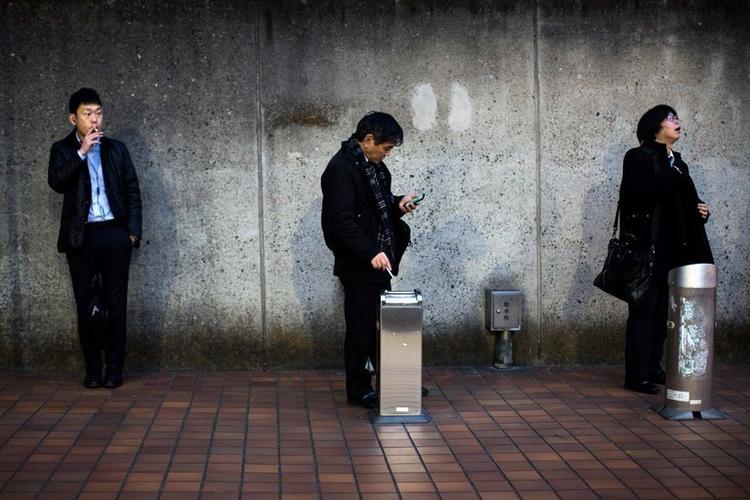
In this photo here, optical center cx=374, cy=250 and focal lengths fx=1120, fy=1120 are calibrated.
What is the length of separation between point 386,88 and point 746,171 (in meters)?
2.91

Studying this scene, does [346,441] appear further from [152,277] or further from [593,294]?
[593,294]

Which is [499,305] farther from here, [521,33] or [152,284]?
[152,284]

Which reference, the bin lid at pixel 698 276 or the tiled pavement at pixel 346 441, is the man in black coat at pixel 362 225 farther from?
the bin lid at pixel 698 276

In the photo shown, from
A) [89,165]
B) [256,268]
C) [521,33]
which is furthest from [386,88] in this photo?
[89,165]

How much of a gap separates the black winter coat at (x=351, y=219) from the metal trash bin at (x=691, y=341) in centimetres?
179

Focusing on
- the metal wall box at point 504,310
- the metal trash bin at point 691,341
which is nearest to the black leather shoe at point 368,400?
the metal wall box at point 504,310

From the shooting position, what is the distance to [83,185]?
7746 millimetres

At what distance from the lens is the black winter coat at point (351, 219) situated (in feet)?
22.9

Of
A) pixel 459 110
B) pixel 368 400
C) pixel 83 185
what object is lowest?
pixel 368 400

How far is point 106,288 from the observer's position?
7906 mm

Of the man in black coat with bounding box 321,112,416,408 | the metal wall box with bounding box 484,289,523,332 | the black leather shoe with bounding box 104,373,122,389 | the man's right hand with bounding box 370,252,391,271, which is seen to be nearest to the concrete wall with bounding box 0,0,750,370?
the metal wall box with bounding box 484,289,523,332

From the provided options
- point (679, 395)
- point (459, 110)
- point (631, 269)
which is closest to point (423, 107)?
point (459, 110)

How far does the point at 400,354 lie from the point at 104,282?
234 centimetres

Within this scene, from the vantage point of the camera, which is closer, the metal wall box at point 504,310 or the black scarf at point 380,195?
the black scarf at point 380,195
